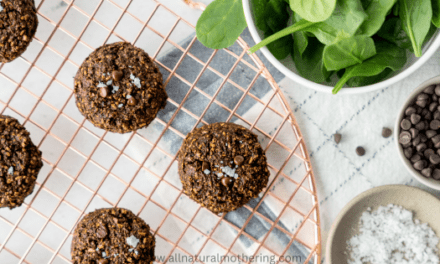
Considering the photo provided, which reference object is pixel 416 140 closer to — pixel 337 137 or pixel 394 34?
pixel 337 137

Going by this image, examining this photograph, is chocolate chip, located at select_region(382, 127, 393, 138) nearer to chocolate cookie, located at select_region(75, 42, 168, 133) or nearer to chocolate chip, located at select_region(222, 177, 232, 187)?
chocolate chip, located at select_region(222, 177, 232, 187)

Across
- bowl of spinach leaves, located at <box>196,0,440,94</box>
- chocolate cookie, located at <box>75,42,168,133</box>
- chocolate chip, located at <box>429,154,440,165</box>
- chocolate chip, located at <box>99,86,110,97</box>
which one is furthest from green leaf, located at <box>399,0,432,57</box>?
chocolate chip, located at <box>99,86,110,97</box>

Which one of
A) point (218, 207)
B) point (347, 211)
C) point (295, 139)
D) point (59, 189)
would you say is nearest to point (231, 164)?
point (218, 207)

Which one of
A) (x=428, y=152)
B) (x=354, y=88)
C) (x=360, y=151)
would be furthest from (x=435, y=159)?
(x=354, y=88)

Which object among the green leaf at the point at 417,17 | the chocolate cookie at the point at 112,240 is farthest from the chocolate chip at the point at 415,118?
the chocolate cookie at the point at 112,240

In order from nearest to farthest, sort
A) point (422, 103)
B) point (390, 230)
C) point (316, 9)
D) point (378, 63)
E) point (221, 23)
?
point (316, 9) → point (378, 63) → point (221, 23) → point (422, 103) → point (390, 230)

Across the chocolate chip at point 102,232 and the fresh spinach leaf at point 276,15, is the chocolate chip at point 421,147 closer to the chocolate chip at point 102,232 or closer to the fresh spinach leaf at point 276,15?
the fresh spinach leaf at point 276,15

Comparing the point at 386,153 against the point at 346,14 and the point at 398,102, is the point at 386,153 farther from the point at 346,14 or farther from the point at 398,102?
the point at 346,14
